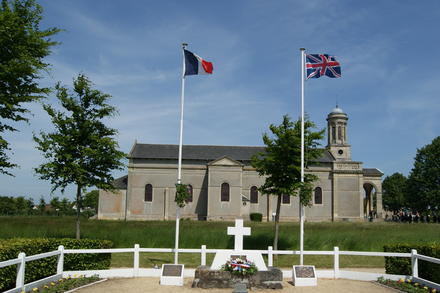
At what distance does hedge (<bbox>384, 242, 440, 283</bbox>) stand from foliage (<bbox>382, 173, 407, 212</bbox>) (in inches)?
3150

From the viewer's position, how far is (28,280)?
37.8 feet

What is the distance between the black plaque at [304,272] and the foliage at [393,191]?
3275 inches

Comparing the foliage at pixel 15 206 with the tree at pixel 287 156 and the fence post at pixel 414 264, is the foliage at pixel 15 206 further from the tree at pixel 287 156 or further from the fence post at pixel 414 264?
the fence post at pixel 414 264

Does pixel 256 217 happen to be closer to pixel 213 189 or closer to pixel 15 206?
pixel 213 189

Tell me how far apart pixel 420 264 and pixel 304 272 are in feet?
14.1

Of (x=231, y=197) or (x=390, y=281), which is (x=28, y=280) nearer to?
(x=390, y=281)

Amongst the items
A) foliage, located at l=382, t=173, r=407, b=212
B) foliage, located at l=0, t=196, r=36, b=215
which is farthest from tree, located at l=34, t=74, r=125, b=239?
foliage, located at l=382, t=173, r=407, b=212

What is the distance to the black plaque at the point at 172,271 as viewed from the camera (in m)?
12.6

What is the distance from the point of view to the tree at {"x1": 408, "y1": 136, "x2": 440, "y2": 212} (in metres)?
58.1

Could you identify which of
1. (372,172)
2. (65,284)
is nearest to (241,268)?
(65,284)

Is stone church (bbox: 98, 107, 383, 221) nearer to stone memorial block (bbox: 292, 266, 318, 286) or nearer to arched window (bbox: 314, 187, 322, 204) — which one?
arched window (bbox: 314, 187, 322, 204)

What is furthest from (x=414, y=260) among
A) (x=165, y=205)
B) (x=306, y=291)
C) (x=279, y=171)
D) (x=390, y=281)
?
(x=165, y=205)

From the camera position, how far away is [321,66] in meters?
16.5

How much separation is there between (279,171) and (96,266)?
34.7ft
